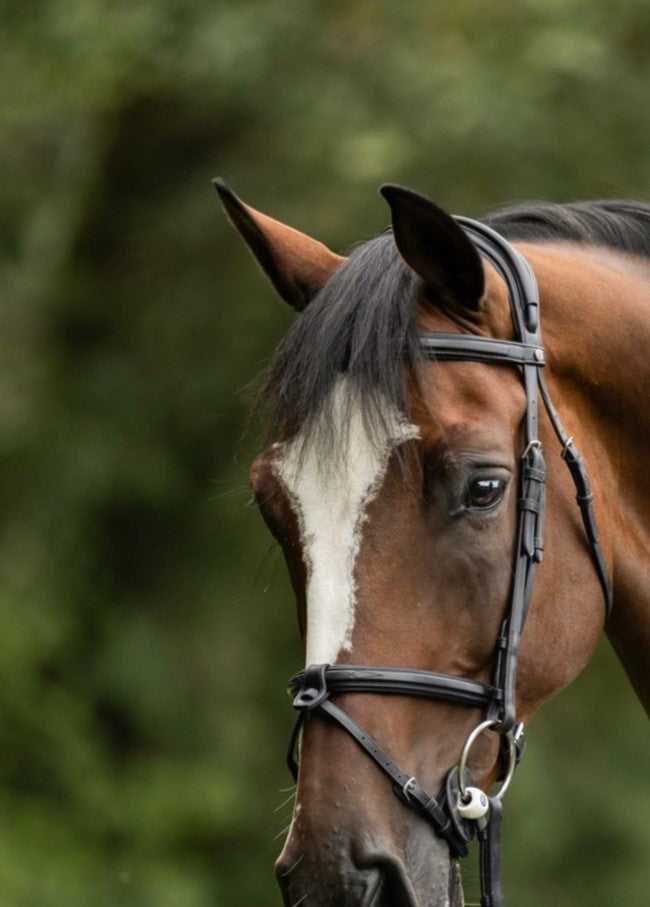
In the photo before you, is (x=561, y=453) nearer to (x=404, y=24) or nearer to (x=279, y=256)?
(x=279, y=256)

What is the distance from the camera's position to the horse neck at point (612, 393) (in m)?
3.00

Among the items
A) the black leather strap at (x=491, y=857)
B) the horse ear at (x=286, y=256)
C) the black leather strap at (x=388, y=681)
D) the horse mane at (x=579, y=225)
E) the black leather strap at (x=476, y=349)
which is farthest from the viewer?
the horse mane at (x=579, y=225)

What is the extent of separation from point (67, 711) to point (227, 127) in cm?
329

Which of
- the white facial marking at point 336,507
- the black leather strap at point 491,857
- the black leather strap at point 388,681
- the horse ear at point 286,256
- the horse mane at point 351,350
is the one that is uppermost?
the horse ear at point 286,256

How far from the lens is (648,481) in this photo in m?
3.10

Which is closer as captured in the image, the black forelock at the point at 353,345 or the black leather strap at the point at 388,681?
the black leather strap at the point at 388,681

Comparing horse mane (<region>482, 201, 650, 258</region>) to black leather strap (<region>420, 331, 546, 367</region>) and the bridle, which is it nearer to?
the bridle

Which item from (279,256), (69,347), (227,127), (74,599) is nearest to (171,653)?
(74,599)

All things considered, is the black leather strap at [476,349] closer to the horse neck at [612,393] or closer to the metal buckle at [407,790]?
the horse neck at [612,393]

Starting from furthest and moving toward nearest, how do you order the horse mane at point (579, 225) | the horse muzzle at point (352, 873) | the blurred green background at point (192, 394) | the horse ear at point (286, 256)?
the blurred green background at point (192, 394)
the horse mane at point (579, 225)
the horse ear at point (286, 256)
the horse muzzle at point (352, 873)

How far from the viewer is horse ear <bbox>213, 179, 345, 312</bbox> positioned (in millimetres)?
3109

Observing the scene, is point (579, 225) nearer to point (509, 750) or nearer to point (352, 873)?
point (509, 750)

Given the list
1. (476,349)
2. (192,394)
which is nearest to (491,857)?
(476,349)

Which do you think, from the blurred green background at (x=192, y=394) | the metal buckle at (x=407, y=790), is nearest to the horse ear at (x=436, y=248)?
the metal buckle at (x=407, y=790)
